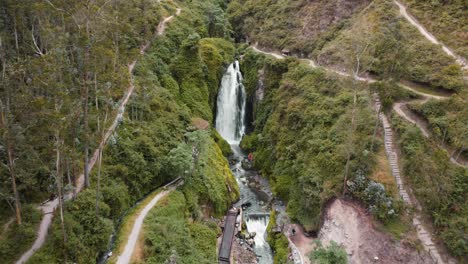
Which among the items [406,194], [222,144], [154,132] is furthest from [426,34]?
[154,132]

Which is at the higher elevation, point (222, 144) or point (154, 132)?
point (154, 132)

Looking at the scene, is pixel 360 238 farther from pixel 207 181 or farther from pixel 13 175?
pixel 13 175

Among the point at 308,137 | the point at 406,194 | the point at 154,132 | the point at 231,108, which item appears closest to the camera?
the point at 406,194

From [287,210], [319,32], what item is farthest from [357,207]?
[319,32]

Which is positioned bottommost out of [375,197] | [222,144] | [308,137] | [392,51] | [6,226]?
[222,144]

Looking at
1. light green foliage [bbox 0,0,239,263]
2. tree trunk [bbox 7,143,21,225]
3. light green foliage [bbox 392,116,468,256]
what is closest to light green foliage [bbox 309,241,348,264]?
light green foliage [bbox 392,116,468,256]

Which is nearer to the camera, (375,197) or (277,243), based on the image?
(375,197)

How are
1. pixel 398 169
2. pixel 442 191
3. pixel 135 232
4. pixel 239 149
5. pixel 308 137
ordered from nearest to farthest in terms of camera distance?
pixel 442 191 < pixel 135 232 < pixel 398 169 < pixel 308 137 < pixel 239 149
